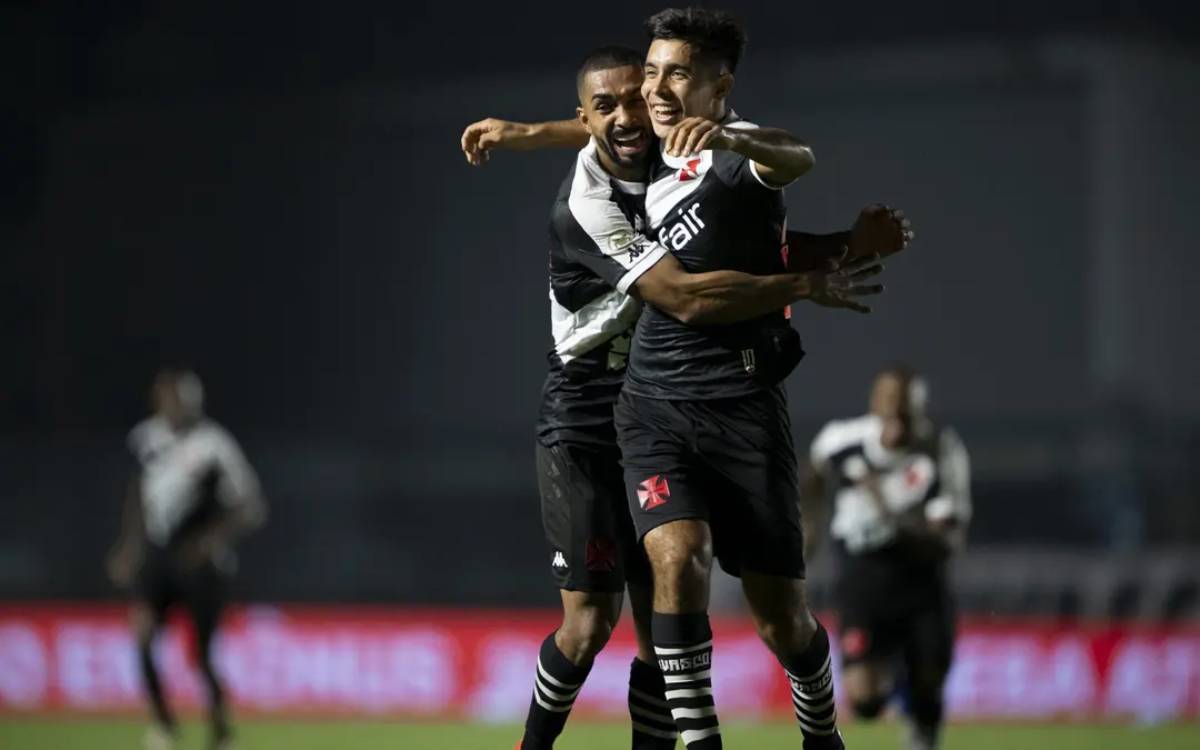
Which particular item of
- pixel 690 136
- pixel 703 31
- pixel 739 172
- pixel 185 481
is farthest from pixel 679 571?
pixel 185 481

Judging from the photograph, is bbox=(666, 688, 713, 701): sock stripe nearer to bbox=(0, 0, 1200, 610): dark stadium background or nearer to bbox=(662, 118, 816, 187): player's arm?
bbox=(662, 118, 816, 187): player's arm

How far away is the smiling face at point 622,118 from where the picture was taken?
212 inches

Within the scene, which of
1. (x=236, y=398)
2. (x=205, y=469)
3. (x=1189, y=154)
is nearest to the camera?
(x=205, y=469)

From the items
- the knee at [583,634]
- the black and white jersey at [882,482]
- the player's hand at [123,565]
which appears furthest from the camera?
the player's hand at [123,565]

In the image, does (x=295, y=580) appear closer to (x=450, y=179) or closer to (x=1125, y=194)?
(x=450, y=179)

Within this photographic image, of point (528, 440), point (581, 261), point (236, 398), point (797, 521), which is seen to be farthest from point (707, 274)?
point (236, 398)

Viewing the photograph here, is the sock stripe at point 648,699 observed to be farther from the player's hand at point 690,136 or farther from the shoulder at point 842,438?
the shoulder at point 842,438

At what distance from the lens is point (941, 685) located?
878 cm

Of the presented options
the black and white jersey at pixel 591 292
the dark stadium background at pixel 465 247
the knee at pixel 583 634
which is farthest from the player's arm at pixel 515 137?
the dark stadium background at pixel 465 247

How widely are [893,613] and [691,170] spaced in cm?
442

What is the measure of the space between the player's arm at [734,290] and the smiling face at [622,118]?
1.20ft

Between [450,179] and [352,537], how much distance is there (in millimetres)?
6417

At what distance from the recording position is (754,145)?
15.9 ft

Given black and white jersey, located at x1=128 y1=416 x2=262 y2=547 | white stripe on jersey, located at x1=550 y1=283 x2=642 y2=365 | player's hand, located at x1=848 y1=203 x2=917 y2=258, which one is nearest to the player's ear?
player's hand, located at x1=848 y1=203 x2=917 y2=258
